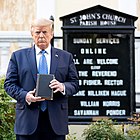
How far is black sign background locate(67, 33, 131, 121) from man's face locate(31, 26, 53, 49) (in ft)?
8.30

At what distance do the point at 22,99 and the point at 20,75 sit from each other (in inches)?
8.2

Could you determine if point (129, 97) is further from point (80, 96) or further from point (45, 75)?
point (45, 75)

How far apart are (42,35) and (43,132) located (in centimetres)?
77

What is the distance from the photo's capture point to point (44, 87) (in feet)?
12.0

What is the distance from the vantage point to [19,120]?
384 centimetres

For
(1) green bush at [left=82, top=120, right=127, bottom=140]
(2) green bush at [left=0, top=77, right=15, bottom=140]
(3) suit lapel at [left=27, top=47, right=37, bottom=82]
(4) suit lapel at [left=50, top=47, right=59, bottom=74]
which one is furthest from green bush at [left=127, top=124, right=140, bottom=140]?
(3) suit lapel at [left=27, top=47, right=37, bottom=82]

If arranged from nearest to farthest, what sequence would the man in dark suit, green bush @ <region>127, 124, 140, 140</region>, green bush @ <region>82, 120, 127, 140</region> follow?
1. the man in dark suit
2. green bush @ <region>82, 120, 127, 140</region>
3. green bush @ <region>127, 124, 140, 140</region>

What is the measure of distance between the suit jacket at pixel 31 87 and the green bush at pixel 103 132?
213 centimetres

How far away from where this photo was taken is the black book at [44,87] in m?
3.65

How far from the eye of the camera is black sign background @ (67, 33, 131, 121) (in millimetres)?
6371

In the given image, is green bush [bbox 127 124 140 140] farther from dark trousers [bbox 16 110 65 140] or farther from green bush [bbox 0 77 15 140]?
dark trousers [bbox 16 110 65 140]

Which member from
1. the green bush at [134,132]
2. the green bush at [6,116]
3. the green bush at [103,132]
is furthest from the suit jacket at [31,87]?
the green bush at [134,132]

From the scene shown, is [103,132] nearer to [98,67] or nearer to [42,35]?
[98,67]

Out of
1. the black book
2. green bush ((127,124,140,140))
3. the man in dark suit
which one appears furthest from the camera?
green bush ((127,124,140,140))
